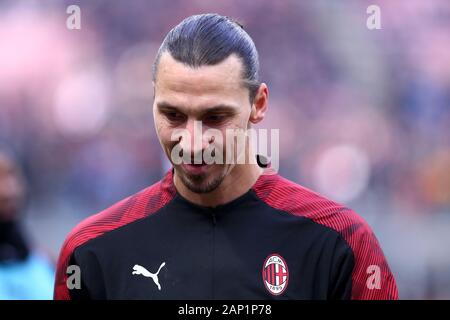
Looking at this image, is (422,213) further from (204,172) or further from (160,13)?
(204,172)

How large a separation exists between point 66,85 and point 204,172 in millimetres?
4438

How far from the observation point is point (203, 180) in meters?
2.29

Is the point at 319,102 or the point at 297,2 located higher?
the point at 297,2

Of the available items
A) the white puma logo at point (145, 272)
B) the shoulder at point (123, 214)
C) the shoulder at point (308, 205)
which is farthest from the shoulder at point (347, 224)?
the white puma logo at point (145, 272)

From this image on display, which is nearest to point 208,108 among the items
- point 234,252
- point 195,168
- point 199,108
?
point 199,108

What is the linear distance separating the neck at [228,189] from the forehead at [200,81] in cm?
28

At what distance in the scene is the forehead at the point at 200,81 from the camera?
7.34 ft

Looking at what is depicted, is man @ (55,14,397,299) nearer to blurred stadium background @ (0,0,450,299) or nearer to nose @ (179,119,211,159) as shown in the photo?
nose @ (179,119,211,159)

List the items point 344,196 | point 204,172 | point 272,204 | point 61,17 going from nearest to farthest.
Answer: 1. point 204,172
2. point 272,204
3. point 344,196
4. point 61,17

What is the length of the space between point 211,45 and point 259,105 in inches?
11.9

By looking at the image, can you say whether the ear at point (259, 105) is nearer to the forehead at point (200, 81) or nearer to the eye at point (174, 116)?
the forehead at point (200, 81)
